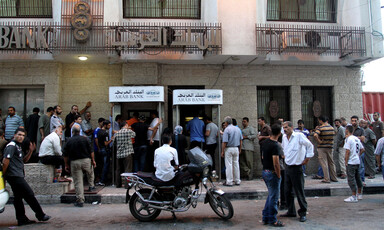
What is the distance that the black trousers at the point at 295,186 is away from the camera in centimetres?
628

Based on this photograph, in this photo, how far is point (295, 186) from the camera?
638 cm

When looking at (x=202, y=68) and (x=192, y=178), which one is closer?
(x=192, y=178)

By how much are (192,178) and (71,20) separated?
288 inches

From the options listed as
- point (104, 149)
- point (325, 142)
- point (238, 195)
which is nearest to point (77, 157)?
point (104, 149)

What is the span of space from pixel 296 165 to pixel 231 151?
11.2 ft

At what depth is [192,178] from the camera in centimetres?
633

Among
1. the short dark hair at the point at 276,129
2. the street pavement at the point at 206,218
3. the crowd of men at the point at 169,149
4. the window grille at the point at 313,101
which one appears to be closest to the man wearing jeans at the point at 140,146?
the crowd of men at the point at 169,149

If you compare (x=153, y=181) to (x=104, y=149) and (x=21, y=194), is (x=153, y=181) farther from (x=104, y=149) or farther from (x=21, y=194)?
(x=104, y=149)

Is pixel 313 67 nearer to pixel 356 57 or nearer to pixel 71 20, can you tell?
pixel 356 57

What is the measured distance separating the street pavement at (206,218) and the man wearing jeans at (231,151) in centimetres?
156

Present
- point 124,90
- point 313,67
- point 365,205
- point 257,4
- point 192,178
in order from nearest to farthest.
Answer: point 192,178
point 365,205
point 124,90
point 257,4
point 313,67

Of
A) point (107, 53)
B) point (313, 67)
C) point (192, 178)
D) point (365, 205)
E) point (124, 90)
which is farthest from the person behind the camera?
point (313, 67)

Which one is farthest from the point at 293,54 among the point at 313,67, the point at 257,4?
the point at 257,4

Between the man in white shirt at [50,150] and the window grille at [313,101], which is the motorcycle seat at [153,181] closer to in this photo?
the man in white shirt at [50,150]
